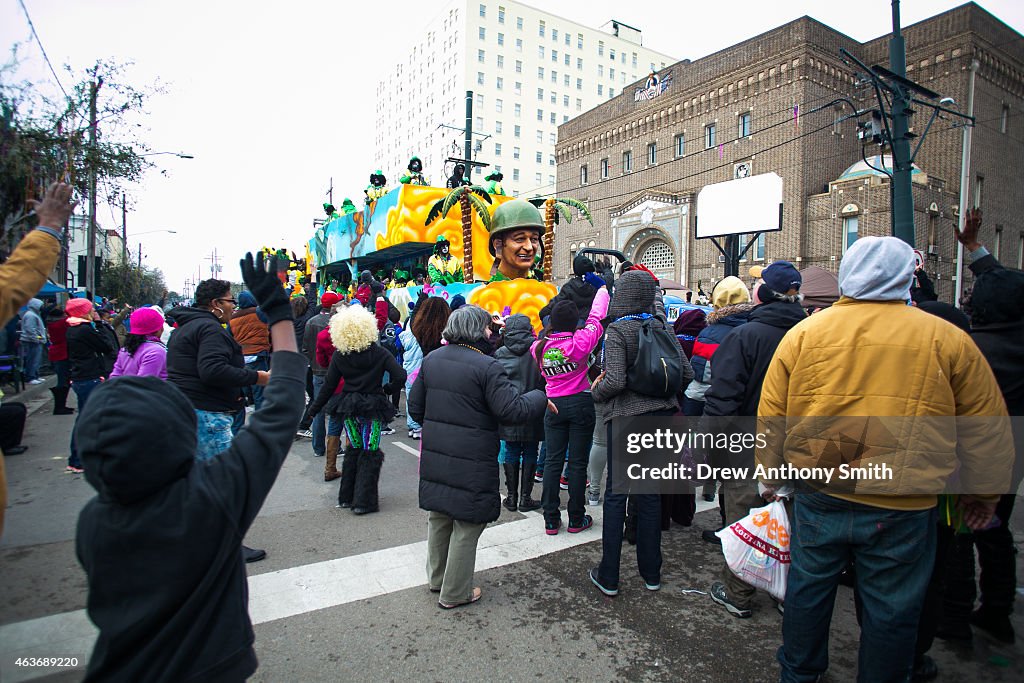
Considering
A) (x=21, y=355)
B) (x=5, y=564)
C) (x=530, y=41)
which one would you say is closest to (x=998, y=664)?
(x=5, y=564)

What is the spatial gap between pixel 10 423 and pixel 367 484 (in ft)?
13.5

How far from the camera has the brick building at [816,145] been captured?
24.5m

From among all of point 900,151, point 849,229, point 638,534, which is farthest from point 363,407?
point 849,229

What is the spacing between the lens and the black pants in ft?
18.3

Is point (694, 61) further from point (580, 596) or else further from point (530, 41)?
point (530, 41)

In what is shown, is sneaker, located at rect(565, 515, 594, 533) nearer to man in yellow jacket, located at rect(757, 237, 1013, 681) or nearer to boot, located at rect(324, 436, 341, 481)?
man in yellow jacket, located at rect(757, 237, 1013, 681)

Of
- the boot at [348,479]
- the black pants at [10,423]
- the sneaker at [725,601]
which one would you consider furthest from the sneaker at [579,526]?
the black pants at [10,423]

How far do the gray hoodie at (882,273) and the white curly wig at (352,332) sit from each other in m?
3.75

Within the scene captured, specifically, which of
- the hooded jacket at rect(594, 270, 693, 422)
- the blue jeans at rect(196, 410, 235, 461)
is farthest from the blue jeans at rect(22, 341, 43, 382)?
the hooded jacket at rect(594, 270, 693, 422)

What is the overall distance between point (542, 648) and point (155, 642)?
2054 millimetres

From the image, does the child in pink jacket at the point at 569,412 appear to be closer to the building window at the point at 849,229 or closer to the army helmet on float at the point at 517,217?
the army helmet on float at the point at 517,217

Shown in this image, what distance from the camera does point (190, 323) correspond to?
12.7ft

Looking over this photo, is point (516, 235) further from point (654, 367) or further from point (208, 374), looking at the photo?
point (208, 374)

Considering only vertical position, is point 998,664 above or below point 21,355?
below
